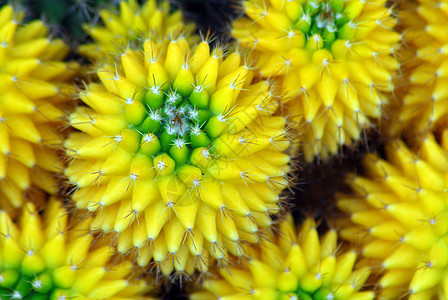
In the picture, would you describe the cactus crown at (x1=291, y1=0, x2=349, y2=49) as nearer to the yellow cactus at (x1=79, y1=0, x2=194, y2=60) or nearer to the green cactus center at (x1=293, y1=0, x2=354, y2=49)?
the green cactus center at (x1=293, y1=0, x2=354, y2=49)

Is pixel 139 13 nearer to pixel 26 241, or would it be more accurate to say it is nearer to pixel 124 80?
pixel 124 80

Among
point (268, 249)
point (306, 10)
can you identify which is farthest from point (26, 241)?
point (306, 10)

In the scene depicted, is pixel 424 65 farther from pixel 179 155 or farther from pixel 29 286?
pixel 29 286

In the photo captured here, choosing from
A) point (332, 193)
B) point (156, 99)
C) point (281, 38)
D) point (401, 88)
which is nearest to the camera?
point (156, 99)

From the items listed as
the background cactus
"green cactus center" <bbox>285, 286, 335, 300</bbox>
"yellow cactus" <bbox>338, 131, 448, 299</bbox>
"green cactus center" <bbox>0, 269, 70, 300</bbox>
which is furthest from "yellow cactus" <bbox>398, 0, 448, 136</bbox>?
"green cactus center" <bbox>0, 269, 70, 300</bbox>

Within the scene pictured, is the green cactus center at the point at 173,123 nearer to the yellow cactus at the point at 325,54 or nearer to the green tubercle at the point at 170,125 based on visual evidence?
the green tubercle at the point at 170,125

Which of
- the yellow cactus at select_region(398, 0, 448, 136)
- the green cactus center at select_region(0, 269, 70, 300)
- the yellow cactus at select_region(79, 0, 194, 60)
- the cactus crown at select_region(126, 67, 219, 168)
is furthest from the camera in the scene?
the yellow cactus at select_region(79, 0, 194, 60)

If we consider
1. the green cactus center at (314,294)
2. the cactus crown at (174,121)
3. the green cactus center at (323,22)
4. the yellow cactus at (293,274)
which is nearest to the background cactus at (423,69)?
the green cactus center at (323,22)

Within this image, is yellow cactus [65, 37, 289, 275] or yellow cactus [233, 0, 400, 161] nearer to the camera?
yellow cactus [65, 37, 289, 275]
